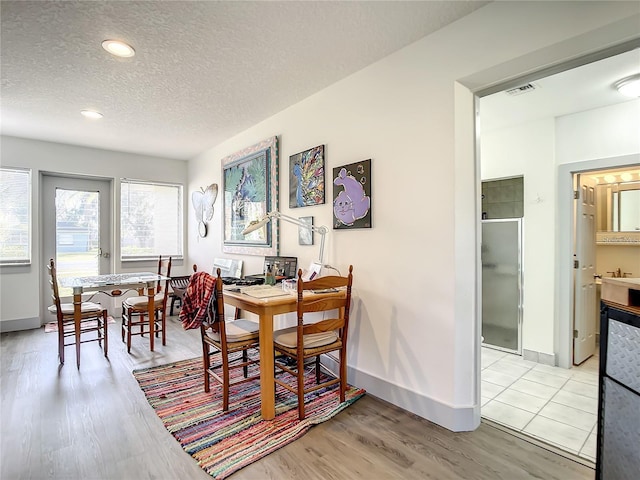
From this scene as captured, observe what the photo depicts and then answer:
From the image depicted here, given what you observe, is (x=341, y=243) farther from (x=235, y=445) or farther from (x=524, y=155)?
(x=524, y=155)

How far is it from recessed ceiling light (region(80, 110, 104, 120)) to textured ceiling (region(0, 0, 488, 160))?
0.08m

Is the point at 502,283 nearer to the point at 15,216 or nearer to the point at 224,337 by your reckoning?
the point at 224,337

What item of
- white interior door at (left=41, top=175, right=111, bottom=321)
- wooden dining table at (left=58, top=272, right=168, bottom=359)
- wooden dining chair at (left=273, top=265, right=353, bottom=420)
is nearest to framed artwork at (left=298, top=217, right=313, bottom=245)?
wooden dining chair at (left=273, top=265, right=353, bottom=420)

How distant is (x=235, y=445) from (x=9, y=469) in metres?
1.11

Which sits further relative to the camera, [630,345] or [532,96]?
[532,96]

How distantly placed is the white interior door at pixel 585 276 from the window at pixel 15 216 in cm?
640

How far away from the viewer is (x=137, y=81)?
2.74 metres

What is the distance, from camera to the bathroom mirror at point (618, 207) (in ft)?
12.1

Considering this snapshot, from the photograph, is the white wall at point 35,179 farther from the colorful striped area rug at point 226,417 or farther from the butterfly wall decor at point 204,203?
the colorful striped area rug at point 226,417

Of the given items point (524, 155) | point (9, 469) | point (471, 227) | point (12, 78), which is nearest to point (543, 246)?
point (524, 155)

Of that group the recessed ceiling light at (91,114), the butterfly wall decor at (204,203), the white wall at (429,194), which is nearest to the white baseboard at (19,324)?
the butterfly wall decor at (204,203)

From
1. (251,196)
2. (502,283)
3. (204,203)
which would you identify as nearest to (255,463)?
(251,196)

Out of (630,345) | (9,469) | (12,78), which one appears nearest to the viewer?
(630,345)

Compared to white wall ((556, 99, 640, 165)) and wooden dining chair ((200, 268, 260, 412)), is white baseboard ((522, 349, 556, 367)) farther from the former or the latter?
wooden dining chair ((200, 268, 260, 412))
